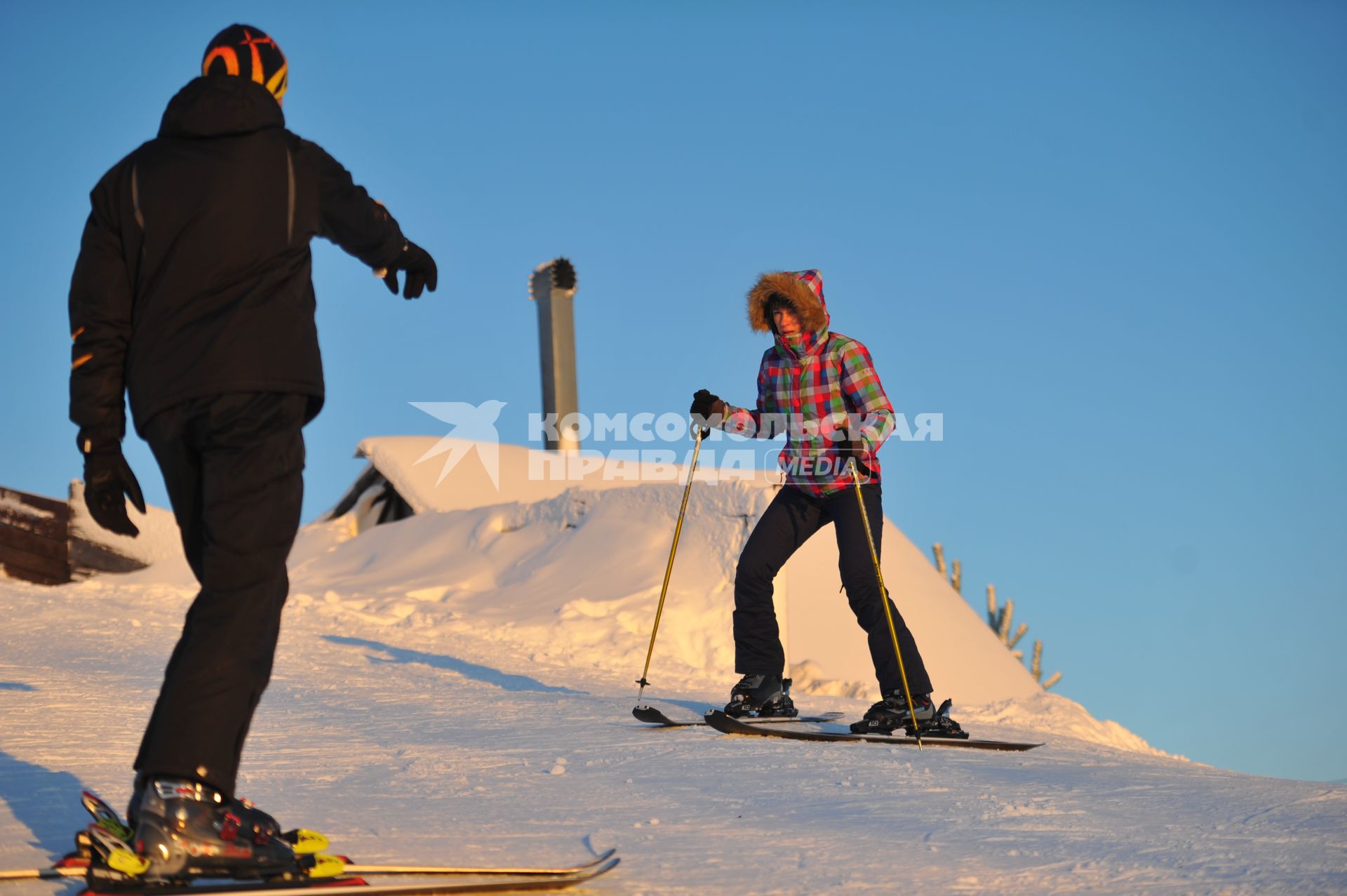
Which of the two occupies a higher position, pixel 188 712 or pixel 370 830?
pixel 188 712

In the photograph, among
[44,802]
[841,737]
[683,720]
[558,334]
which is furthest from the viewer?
[558,334]

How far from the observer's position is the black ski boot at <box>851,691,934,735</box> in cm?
528

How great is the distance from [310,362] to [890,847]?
1.75 meters

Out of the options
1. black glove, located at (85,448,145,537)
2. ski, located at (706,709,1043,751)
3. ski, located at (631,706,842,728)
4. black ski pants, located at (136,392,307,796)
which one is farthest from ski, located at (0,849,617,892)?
ski, located at (631,706,842,728)

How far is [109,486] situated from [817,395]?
3.30m

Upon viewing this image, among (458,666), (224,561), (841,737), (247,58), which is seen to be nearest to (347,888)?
(224,561)

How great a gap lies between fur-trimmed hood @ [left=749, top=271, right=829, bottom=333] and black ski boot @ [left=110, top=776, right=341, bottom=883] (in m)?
3.41

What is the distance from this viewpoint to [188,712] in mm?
2410

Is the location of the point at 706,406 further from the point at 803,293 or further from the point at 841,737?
the point at 841,737

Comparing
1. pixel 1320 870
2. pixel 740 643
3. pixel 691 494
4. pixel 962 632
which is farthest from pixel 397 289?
pixel 962 632

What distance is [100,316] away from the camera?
8.25 ft

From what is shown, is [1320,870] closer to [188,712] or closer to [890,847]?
[890,847]

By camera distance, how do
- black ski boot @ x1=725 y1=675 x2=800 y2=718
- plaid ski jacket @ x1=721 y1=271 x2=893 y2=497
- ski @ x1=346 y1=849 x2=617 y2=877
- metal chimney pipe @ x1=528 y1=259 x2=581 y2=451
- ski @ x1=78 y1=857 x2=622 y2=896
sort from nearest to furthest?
ski @ x1=78 y1=857 x2=622 y2=896 < ski @ x1=346 y1=849 x2=617 y2=877 < plaid ski jacket @ x1=721 y1=271 x2=893 y2=497 < black ski boot @ x1=725 y1=675 x2=800 y2=718 < metal chimney pipe @ x1=528 y1=259 x2=581 y2=451

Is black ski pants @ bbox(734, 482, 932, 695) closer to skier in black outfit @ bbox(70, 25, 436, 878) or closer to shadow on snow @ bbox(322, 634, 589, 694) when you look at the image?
shadow on snow @ bbox(322, 634, 589, 694)
